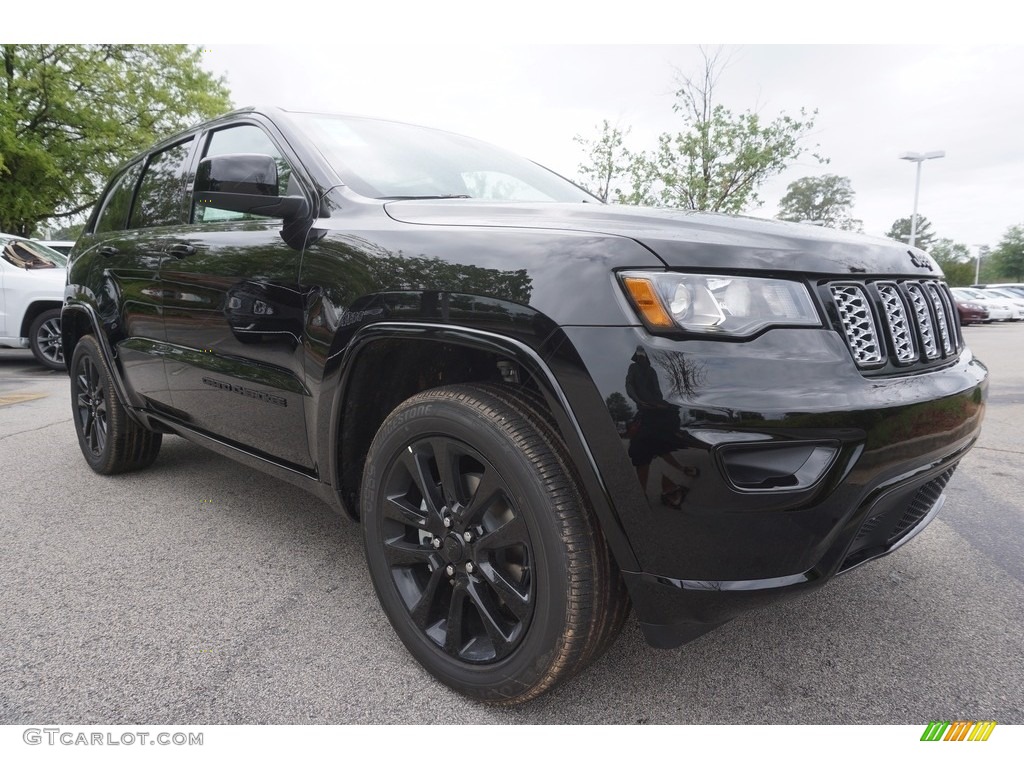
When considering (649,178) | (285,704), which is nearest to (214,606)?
(285,704)

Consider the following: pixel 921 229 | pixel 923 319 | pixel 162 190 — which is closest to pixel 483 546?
pixel 923 319

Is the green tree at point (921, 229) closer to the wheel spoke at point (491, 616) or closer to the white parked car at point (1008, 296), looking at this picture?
the white parked car at point (1008, 296)

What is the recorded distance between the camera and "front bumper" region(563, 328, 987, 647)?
1.36 metres

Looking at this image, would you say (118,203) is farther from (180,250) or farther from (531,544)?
(531,544)

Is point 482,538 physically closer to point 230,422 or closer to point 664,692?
point 664,692

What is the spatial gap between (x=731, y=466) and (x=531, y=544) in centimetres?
50

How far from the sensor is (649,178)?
60.4 feet

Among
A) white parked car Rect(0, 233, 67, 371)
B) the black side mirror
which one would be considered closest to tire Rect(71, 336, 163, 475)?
the black side mirror

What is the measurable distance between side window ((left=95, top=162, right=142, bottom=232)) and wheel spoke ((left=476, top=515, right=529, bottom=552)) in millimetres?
2923

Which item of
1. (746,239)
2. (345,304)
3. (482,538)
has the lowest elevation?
(482,538)

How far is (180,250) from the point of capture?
9.05 ft

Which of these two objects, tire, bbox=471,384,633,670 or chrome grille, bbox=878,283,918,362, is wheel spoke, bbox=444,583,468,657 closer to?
tire, bbox=471,384,633,670

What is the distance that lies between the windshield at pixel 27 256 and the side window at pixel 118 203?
5.19 meters

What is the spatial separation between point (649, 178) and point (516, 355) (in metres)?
18.1
